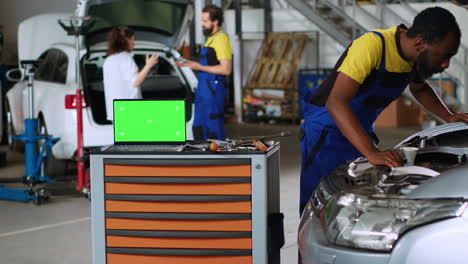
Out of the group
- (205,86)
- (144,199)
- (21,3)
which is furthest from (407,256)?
(21,3)

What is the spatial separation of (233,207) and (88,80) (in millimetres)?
4735

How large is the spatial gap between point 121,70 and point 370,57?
366 cm

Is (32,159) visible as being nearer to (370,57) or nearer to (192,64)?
(192,64)

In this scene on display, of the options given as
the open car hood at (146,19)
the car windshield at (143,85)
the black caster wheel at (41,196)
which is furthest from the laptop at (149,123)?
the open car hood at (146,19)

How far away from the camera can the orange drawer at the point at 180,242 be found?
3131 mm

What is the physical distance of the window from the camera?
736 centimetres

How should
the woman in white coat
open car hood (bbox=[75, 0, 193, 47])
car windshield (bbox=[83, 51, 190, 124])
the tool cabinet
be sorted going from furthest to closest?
1. open car hood (bbox=[75, 0, 193, 47])
2. car windshield (bbox=[83, 51, 190, 124])
3. the woman in white coat
4. the tool cabinet

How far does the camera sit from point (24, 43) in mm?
9125

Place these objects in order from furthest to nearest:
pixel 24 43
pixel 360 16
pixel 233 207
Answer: pixel 360 16
pixel 24 43
pixel 233 207

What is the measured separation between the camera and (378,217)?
7.58 ft

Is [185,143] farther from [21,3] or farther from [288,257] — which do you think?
[21,3]

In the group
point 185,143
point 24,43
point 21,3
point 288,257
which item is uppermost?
point 21,3

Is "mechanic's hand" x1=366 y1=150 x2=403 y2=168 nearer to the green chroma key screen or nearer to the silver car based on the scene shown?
the silver car

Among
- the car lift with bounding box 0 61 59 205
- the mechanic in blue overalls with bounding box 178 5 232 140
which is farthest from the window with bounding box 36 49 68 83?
the mechanic in blue overalls with bounding box 178 5 232 140
